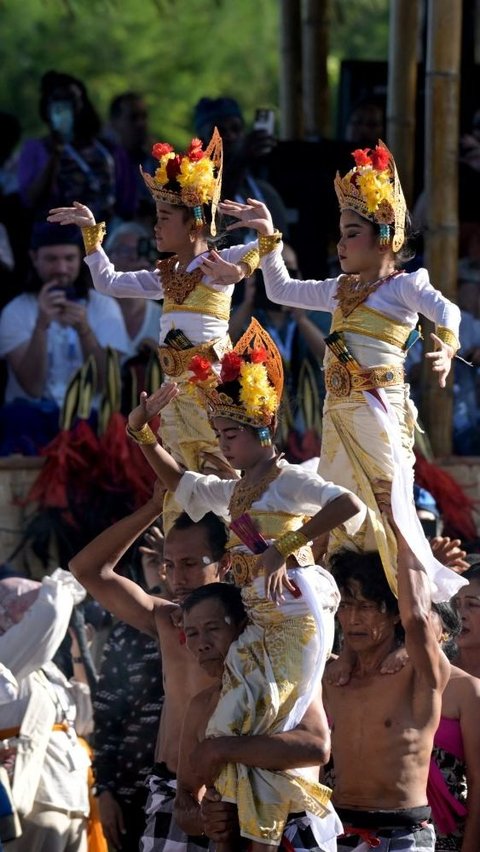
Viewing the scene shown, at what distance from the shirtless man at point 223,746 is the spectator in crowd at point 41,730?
3.30 feet

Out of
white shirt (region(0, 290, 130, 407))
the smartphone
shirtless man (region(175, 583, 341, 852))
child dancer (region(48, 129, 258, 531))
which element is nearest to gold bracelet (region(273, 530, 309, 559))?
shirtless man (region(175, 583, 341, 852))

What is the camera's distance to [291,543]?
536cm

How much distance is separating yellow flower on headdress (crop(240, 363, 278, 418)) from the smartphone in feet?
14.3

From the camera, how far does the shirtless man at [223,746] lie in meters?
5.38

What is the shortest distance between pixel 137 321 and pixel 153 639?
3.06 metres

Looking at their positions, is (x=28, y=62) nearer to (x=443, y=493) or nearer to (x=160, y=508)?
(x=443, y=493)

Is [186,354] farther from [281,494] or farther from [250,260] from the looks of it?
[281,494]

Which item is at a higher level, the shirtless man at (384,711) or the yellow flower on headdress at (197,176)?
the yellow flower on headdress at (197,176)

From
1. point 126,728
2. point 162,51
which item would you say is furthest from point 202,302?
point 162,51

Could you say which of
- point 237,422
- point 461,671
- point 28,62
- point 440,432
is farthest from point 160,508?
point 28,62

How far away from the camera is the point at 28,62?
2722 centimetres

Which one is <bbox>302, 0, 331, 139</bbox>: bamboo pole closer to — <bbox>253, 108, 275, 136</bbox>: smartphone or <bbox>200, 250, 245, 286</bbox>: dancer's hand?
<bbox>253, 108, 275, 136</bbox>: smartphone

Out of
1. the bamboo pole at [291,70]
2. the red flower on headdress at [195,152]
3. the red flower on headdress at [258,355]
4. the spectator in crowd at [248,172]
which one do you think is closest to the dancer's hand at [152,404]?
the red flower on headdress at [258,355]

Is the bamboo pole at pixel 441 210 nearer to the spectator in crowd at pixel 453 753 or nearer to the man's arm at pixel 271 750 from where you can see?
the spectator in crowd at pixel 453 753
